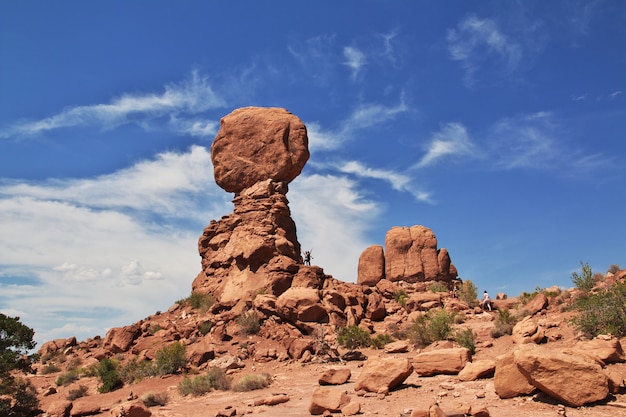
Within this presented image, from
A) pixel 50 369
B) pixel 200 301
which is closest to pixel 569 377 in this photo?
pixel 200 301

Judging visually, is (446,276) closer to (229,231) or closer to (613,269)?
(613,269)

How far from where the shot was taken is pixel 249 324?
22125 millimetres

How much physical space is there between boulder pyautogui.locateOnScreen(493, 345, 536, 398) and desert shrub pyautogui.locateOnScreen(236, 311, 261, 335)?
14.4 m

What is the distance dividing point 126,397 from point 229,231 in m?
12.8

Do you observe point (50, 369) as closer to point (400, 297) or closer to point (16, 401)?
point (16, 401)

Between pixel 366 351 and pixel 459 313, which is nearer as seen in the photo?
pixel 366 351

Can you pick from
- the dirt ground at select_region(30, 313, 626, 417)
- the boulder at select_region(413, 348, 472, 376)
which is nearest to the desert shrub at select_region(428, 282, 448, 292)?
the dirt ground at select_region(30, 313, 626, 417)

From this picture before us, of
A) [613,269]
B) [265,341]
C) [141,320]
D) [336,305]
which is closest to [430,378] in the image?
[265,341]

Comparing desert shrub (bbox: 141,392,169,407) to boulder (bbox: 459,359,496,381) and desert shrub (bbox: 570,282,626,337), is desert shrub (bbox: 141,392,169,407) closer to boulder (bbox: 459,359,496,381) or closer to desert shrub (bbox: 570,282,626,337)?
boulder (bbox: 459,359,496,381)

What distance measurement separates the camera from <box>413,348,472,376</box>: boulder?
38.2ft

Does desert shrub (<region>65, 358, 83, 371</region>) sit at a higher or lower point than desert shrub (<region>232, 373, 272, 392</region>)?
higher

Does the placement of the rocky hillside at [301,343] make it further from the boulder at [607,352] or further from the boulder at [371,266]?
the boulder at [371,266]

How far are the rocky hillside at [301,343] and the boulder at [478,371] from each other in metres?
0.04

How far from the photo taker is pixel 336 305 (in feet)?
78.1
